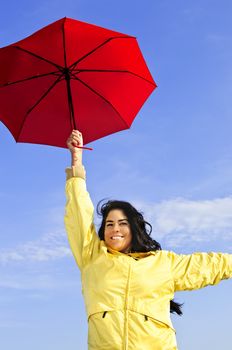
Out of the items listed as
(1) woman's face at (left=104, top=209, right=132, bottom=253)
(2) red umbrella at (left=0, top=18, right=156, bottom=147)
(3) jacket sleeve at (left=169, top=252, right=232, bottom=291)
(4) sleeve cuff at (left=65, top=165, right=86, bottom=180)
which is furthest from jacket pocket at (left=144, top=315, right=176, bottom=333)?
(2) red umbrella at (left=0, top=18, right=156, bottom=147)

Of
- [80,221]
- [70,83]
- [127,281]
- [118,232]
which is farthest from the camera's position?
[70,83]

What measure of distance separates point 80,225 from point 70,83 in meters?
1.91

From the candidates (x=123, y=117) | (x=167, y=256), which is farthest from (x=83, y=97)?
(x=167, y=256)

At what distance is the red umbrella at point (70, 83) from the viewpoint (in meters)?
5.99

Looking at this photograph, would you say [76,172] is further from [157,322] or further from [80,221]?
[157,322]

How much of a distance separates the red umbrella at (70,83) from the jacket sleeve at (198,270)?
2.11 m

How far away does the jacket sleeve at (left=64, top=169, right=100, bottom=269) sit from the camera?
508 centimetres

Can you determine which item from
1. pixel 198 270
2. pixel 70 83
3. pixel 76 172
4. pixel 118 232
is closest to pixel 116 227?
pixel 118 232

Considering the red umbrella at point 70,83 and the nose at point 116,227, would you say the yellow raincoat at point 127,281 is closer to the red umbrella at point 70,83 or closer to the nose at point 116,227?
the nose at point 116,227

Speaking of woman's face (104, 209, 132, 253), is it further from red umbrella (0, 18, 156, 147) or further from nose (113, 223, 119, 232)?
red umbrella (0, 18, 156, 147)

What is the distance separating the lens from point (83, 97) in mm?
6398

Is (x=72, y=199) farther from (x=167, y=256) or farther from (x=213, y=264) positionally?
(x=213, y=264)

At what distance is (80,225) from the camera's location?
512 cm

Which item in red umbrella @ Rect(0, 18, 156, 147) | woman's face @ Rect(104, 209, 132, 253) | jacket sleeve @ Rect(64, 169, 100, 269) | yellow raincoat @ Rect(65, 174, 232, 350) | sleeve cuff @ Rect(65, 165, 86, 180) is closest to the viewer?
yellow raincoat @ Rect(65, 174, 232, 350)
